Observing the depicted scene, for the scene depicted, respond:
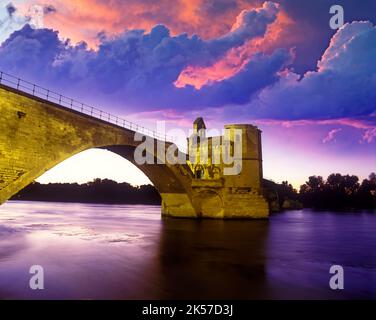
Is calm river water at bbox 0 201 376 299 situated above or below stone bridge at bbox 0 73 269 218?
below

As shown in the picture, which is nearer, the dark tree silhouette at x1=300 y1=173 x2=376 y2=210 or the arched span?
the arched span

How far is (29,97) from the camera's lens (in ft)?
55.6

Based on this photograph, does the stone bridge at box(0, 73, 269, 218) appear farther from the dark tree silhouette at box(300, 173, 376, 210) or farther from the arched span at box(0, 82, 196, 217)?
the dark tree silhouette at box(300, 173, 376, 210)

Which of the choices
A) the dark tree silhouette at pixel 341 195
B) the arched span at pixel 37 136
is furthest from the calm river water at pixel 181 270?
the dark tree silhouette at pixel 341 195

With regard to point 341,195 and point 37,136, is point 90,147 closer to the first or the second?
point 37,136

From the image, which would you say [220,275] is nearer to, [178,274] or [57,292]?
[178,274]


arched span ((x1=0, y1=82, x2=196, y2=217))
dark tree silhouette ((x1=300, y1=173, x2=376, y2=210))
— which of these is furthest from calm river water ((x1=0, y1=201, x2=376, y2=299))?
dark tree silhouette ((x1=300, y1=173, x2=376, y2=210))

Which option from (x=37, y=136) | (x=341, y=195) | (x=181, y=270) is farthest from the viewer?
(x=341, y=195)

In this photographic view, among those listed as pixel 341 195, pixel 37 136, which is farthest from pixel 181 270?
pixel 341 195

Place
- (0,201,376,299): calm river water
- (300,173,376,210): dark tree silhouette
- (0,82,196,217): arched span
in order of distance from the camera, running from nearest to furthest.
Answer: (0,201,376,299): calm river water
(0,82,196,217): arched span
(300,173,376,210): dark tree silhouette

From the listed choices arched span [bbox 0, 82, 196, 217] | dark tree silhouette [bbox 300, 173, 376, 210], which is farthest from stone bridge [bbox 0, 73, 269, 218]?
dark tree silhouette [bbox 300, 173, 376, 210]

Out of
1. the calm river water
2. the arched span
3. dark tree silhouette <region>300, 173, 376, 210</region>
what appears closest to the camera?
the calm river water

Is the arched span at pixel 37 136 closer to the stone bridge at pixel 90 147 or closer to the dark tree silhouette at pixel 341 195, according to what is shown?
the stone bridge at pixel 90 147
